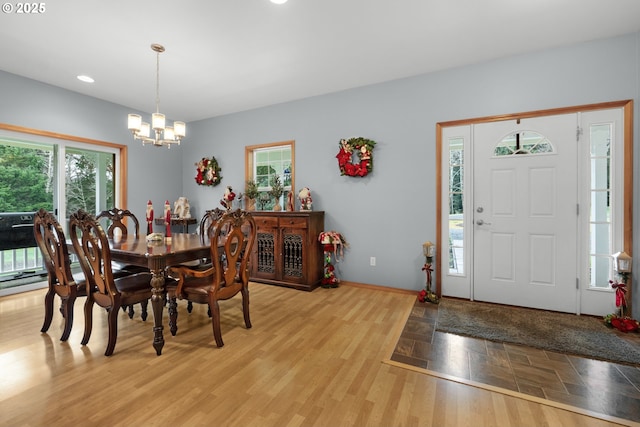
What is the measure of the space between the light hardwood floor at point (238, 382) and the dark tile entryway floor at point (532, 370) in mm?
135

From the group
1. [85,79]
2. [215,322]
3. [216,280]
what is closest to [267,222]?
[216,280]

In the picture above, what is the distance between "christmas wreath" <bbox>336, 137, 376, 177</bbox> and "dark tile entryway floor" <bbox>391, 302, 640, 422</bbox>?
6.86 feet

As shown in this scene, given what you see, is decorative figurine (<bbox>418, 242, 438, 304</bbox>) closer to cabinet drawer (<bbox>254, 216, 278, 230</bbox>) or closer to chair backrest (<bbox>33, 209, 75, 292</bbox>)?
cabinet drawer (<bbox>254, 216, 278, 230</bbox>)

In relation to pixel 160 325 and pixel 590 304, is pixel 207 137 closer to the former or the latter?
pixel 160 325

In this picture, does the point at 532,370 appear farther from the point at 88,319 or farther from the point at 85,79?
the point at 85,79

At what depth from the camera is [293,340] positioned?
93.0 inches

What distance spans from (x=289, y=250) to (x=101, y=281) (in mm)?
2164

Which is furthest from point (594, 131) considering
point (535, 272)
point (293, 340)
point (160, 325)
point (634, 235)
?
point (160, 325)

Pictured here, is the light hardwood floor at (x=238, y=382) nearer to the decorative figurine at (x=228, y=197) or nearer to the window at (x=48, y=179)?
the window at (x=48, y=179)

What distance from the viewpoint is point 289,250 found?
3.93 meters

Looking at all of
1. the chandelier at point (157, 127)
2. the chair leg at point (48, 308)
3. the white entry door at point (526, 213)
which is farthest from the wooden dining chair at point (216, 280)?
the white entry door at point (526, 213)

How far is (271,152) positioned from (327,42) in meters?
2.22

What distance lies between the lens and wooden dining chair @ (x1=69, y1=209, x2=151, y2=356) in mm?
2037

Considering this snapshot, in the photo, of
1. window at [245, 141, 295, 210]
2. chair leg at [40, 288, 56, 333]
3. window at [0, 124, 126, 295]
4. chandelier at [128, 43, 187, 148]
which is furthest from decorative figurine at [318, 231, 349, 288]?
window at [0, 124, 126, 295]
